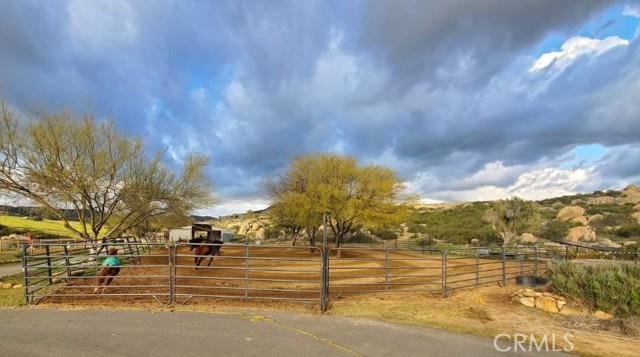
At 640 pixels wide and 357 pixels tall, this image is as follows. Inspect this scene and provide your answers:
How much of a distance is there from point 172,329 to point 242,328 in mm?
1201

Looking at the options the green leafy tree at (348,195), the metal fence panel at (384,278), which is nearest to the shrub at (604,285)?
the metal fence panel at (384,278)

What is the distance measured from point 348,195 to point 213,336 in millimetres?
25482

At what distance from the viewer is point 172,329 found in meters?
7.32

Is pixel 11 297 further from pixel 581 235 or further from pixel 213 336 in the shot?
pixel 581 235

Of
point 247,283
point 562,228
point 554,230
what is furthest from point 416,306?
point 562,228

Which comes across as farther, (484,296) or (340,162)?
(340,162)

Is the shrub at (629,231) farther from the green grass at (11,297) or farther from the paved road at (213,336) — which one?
the green grass at (11,297)

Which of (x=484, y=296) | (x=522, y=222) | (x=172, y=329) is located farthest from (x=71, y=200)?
(x=522, y=222)

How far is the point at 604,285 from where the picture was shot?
962 centimetres

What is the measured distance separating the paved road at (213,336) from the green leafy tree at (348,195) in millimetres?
22540

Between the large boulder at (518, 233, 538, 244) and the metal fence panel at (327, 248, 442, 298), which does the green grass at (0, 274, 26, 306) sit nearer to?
the metal fence panel at (327, 248, 442, 298)

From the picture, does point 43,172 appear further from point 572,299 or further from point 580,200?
point 580,200

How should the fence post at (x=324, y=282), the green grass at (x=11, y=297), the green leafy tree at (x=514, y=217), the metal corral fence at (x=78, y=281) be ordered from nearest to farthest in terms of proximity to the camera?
the fence post at (x=324, y=282) → the metal corral fence at (x=78, y=281) → the green grass at (x=11, y=297) → the green leafy tree at (x=514, y=217)

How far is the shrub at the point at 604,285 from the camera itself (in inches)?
360
